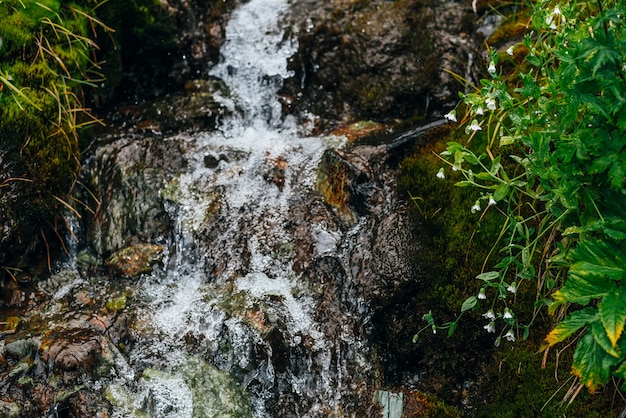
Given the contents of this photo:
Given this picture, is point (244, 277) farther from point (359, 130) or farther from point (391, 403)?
point (359, 130)

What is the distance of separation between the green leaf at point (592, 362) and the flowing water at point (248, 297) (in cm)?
171

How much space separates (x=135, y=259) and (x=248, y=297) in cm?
109

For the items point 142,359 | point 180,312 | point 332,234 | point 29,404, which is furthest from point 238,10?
point 29,404

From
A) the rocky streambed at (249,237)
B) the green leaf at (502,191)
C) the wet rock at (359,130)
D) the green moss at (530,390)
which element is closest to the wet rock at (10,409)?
the rocky streambed at (249,237)

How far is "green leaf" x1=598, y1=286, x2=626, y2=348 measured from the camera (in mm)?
2098

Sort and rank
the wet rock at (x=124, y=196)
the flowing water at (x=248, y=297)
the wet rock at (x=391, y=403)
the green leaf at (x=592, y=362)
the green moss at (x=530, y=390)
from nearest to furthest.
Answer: the green leaf at (x=592, y=362) → the green moss at (x=530, y=390) → the wet rock at (x=391, y=403) → the flowing water at (x=248, y=297) → the wet rock at (x=124, y=196)

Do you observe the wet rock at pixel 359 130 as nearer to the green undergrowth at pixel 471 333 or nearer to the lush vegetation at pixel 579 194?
the green undergrowth at pixel 471 333

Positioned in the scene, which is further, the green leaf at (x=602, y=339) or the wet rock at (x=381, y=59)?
the wet rock at (x=381, y=59)

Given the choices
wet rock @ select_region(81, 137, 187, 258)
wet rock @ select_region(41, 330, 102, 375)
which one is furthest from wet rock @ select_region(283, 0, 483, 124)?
wet rock @ select_region(41, 330, 102, 375)

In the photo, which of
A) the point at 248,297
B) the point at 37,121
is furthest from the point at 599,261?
the point at 37,121

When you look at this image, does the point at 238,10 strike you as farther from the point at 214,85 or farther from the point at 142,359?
the point at 142,359

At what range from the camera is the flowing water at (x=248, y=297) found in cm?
374

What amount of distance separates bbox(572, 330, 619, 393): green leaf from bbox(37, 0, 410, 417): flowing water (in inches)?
67.2

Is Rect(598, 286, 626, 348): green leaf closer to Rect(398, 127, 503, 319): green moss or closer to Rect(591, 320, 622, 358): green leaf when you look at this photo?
Rect(591, 320, 622, 358): green leaf
